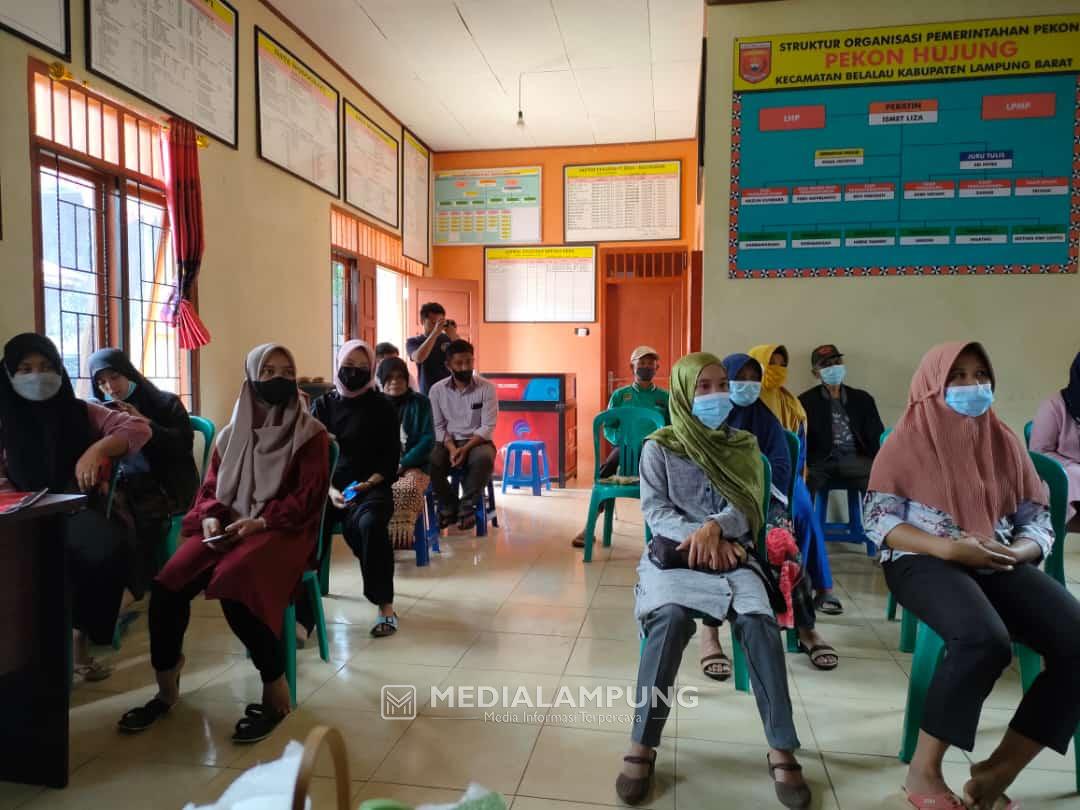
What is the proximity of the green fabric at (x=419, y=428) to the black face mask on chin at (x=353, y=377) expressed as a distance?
0.64 metres

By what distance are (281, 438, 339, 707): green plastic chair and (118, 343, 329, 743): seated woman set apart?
6 centimetres

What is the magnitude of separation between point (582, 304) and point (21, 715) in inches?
229

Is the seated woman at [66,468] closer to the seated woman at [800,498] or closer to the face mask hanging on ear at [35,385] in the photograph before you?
the face mask hanging on ear at [35,385]

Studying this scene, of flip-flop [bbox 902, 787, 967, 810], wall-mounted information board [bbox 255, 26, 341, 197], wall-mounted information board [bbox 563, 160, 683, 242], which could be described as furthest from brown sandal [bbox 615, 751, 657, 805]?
wall-mounted information board [bbox 563, 160, 683, 242]

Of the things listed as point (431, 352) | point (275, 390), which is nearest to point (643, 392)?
point (431, 352)

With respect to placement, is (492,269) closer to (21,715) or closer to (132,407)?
(132,407)

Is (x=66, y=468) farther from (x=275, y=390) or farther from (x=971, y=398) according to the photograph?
(x=971, y=398)

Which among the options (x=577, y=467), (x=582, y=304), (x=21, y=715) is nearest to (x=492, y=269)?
(x=582, y=304)

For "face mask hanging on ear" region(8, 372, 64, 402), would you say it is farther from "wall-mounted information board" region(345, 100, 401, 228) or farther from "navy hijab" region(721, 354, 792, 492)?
"wall-mounted information board" region(345, 100, 401, 228)

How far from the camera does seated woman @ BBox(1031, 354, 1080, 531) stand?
9.80ft

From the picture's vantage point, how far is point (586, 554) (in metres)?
3.80

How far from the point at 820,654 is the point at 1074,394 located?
174 cm

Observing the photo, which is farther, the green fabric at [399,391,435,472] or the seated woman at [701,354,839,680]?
the green fabric at [399,391,435,472]

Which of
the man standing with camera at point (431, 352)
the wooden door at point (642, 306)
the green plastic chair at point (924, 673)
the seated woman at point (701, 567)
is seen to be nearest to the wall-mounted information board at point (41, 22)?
the man standing with camera at point (431, 352)
